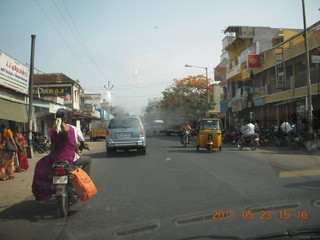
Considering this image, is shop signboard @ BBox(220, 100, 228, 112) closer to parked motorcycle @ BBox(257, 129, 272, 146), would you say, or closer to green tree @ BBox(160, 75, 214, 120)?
green tree @ BBox(160, 75, 214, 120)

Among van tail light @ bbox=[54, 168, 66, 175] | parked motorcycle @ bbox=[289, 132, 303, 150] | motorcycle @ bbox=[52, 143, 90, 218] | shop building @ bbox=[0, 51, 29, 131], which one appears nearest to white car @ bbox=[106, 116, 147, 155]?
shop building @ bbox=[0, 51, 29, 131]

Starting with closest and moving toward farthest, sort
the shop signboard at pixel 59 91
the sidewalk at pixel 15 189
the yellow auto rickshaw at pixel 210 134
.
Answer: the sidewalk at pixel 15 189
the yellow auto rickshaw at pixel 210 134
the shop signboard at pixel 59 91

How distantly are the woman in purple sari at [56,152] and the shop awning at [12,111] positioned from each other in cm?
858

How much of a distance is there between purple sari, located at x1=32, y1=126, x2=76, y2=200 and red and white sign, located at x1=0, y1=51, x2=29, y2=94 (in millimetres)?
10582

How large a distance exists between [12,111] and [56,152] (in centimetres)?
1036

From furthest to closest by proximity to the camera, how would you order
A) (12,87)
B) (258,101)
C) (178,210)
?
(258,101), (12,87), (178,210)

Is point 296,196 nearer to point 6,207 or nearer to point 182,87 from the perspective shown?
point 6,207

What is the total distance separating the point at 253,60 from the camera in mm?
28828

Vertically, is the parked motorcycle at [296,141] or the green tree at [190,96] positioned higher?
the green tree at [190,96]

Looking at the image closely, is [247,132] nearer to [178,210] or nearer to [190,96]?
[178,210]

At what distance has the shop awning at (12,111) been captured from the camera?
530 inches
